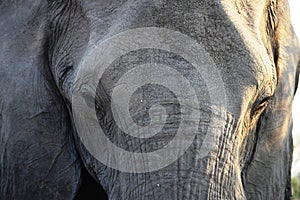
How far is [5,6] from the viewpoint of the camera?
4.81m

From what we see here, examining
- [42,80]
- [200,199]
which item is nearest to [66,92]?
[42,80]

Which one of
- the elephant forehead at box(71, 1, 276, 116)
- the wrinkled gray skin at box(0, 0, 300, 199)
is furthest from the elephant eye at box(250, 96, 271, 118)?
the elephant forehead at box(71, 1, 276, 116)

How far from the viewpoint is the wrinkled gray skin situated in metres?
4.25

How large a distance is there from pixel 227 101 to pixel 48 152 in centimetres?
78

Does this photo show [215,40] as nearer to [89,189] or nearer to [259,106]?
[259,106]

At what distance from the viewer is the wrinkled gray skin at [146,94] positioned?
425cm

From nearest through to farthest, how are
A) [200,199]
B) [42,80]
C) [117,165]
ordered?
[200,199] → [117,165] → [42,80]

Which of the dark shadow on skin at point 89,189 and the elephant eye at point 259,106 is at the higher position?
the elephant eye at point 259,106

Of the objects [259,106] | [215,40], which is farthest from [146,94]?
[259,106]

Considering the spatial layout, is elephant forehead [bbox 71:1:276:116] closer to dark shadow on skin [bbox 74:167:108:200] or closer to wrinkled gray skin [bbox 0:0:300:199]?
wrinkled gray skin [bbox 0:0:300:199]

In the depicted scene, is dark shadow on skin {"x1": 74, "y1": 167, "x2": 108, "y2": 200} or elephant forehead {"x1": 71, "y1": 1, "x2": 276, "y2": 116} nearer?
elephant forehead {"x1": 71, "y1": 1, "x2": 276, "y2": 116}

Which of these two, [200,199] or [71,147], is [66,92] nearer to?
[71,147]

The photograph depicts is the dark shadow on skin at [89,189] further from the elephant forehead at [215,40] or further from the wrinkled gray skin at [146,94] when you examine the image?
the elephant forehead at [215,40]

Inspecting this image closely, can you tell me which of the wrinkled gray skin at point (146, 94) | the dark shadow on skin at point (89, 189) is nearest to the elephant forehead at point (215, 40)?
the wrinkled gray skin at point (146, 94)
